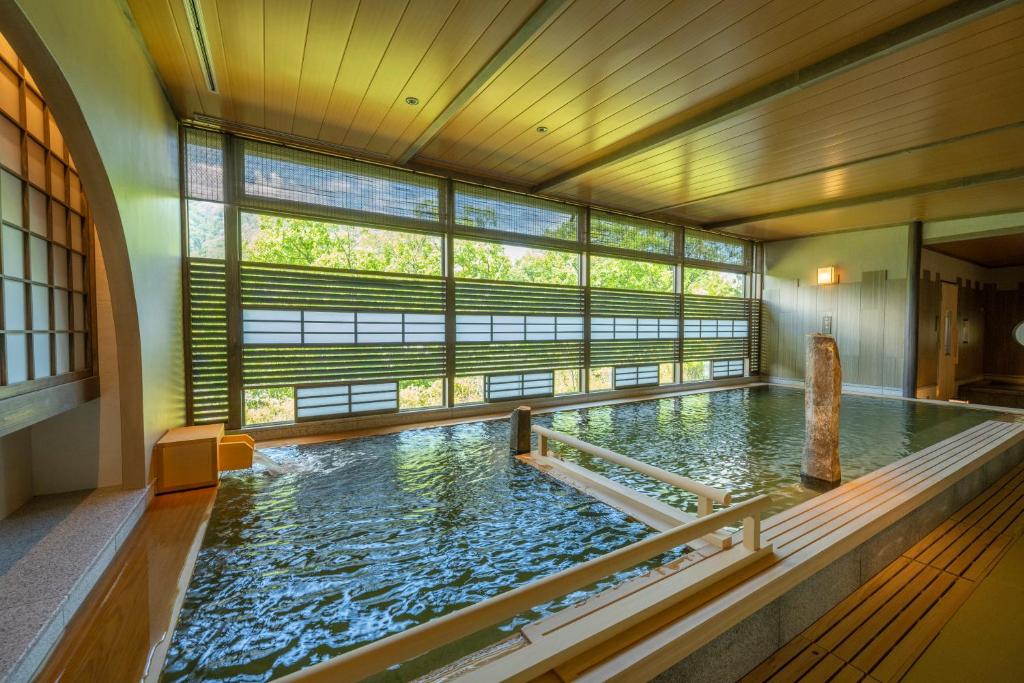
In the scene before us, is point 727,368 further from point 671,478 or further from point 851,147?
point 671,478

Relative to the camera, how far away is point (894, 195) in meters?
7.02

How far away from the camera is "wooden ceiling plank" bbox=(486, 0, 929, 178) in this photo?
10.1 ft

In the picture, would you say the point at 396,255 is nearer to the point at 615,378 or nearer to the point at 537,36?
the point at 615,378

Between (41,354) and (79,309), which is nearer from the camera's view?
(41,354)

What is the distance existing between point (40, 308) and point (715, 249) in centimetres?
1074

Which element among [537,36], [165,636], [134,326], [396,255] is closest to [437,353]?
[134,326]

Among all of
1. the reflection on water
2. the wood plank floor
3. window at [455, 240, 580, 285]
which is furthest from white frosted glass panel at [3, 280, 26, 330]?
window at [455, 240, 580, 285]

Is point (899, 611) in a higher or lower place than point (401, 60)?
lower

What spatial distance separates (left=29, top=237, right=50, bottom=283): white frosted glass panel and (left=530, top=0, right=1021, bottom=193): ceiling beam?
5428mm

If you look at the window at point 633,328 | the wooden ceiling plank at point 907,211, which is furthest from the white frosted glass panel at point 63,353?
the wooden ceiling plank at point 907,211

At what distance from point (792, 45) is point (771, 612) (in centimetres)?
395

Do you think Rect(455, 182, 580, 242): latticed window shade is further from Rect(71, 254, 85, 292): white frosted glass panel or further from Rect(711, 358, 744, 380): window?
Rect(711, 358, 744, 380): window

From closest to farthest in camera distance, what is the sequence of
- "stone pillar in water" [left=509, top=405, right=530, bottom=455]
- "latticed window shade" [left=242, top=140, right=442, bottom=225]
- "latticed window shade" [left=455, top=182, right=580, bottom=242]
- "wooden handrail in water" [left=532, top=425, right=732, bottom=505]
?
"wooden handrail in water" [left=532, top=425, right=732, bottom=505], "stone pillar in water" [left=509, top=405, right=530, bottom=455], "latticed window shade" [left=242, top=140, right=442, bottom=225], "latticed window shade" [left=455, top=182, right=580, bottom=242]

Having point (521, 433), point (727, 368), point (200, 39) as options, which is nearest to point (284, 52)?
point (200, 39)
